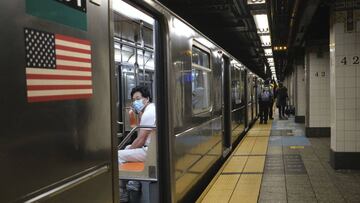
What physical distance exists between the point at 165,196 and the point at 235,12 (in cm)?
658

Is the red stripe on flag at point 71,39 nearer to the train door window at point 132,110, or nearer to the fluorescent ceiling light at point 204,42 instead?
the train door window at point 132,110

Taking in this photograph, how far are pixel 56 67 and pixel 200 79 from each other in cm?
375

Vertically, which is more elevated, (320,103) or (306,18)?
(306,18)

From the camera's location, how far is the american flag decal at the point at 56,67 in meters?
1.66

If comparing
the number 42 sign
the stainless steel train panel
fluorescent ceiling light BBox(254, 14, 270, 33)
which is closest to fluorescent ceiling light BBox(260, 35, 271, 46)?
fluorescent ceiling light BBox(254, 14, 270, 33)

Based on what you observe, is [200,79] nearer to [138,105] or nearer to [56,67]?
[138,105]

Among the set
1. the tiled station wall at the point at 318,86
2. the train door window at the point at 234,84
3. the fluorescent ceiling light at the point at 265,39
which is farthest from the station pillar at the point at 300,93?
the train door window at the point at 234,84

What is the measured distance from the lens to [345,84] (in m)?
6.69

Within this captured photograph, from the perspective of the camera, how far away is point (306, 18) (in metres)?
7.62

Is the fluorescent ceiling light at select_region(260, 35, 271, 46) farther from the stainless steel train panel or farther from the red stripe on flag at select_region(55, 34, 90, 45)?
the red stripe on flag at select_region(55, 34, 90, 45)

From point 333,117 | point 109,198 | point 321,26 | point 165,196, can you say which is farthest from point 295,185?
point 321,26

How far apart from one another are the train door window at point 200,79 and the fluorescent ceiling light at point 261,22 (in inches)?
132

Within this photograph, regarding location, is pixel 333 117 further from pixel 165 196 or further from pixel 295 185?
pixel 165 196

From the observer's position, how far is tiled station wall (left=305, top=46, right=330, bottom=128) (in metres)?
11.0
